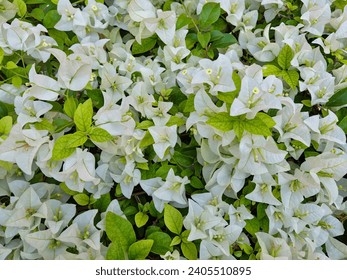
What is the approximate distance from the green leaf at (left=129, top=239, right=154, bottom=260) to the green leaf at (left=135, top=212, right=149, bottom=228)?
5 cm

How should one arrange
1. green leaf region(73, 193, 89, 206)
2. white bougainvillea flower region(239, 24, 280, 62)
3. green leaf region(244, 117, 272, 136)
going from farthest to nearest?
white bougainvillea flower region(239, 24, 280, 62), green leaf region(73, 193, 89, 206), green leaf region(244, 117, 272, 136)

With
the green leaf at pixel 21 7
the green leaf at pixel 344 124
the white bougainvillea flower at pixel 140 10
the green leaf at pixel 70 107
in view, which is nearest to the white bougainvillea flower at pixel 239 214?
the green leaf at pixel 344 124

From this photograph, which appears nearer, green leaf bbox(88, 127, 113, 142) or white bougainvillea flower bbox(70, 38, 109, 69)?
green leaf bbox(88, 127, 113, 142)

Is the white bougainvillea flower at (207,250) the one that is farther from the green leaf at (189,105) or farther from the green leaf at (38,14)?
the green leaf at (38,14)

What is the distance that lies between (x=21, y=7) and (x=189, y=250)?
0.78 m

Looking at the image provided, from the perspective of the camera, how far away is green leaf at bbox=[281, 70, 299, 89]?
1.03 m

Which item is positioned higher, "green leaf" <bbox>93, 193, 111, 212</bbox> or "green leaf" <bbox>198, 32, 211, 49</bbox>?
"green leaf" <bbox>198, 32, 211, 49</bbox>

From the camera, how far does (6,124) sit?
0.96 metres

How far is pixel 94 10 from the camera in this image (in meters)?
1.13

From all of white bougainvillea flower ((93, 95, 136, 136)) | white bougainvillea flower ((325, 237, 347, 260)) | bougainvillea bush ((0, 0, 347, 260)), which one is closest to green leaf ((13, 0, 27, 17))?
bougainvillea bush ((0, 0, 347, 260))

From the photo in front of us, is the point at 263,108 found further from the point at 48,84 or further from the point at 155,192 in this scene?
the point at 48,84

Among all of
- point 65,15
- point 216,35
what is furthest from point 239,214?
point 65,15

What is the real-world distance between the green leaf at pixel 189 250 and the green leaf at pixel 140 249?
0.27ft

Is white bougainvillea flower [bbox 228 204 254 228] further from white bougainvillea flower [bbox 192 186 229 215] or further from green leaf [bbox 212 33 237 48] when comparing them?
green leaf [bbox 212 33 237 48]
